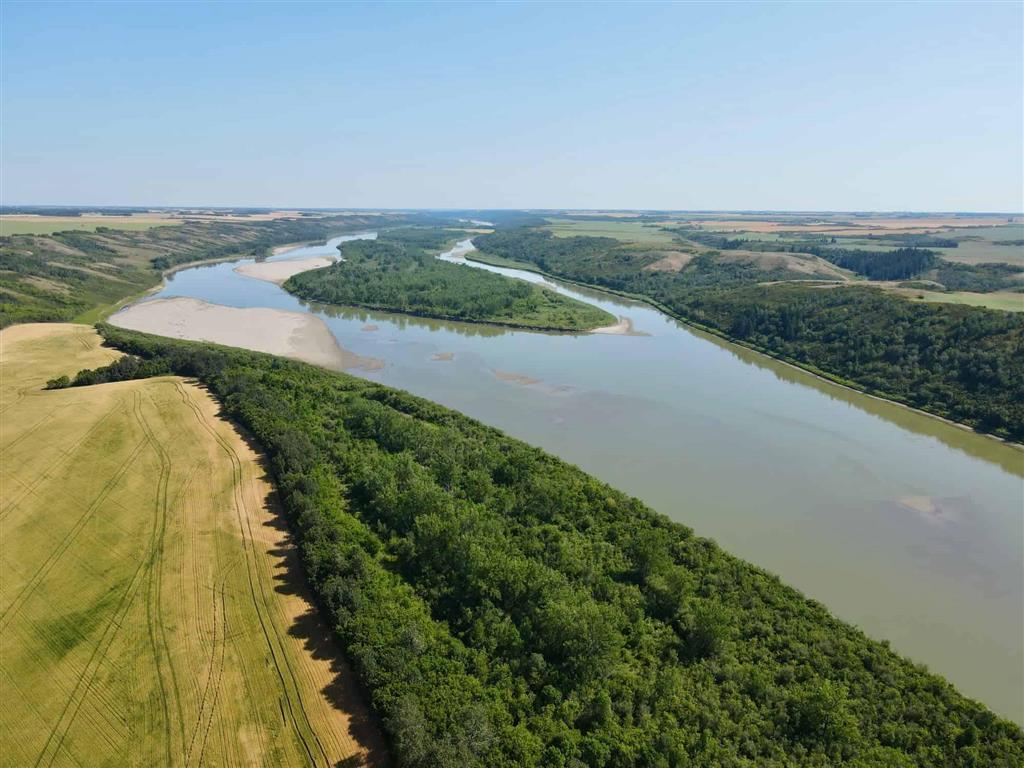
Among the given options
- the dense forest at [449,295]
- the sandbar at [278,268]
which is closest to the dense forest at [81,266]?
the sandbar at [278,268]

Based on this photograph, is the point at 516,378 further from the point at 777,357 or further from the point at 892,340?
the point at 892,340

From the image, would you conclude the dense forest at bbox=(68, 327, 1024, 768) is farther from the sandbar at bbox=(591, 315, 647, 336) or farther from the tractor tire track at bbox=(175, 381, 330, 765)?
the sandbar at bbox=(591, 315, 647, 336)

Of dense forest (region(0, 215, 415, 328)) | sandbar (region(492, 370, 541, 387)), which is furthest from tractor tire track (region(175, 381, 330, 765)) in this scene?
dense forest (region(0, 215, 415, 328))

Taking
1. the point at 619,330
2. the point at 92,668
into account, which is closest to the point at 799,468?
the point at 92,668

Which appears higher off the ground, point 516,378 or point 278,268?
point 278,268

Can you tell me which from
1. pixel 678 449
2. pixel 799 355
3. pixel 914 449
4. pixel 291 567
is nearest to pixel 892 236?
pixel 799 355

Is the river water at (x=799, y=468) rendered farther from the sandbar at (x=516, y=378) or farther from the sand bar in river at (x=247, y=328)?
the sand bar in river at (x=247, y=328)

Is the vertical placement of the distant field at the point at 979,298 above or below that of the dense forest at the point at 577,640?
above
